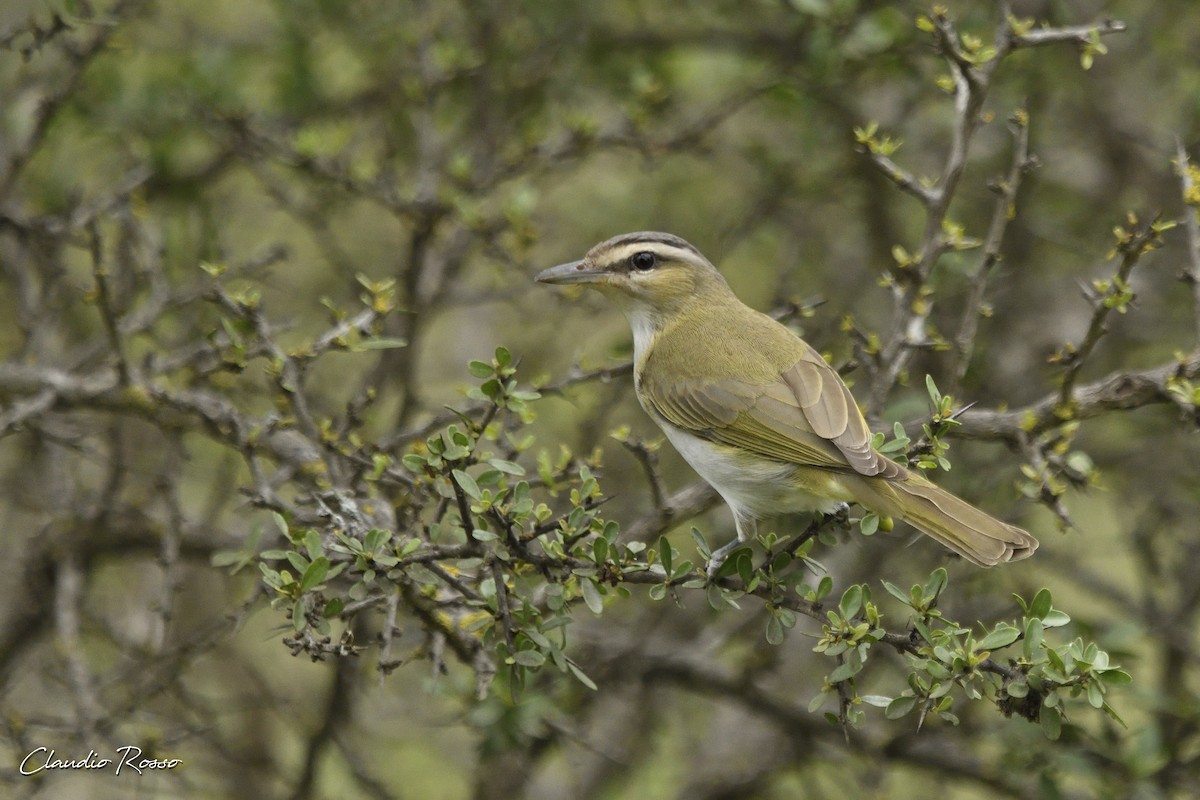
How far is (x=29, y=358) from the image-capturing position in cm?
465

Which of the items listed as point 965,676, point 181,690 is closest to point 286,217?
point 181,690

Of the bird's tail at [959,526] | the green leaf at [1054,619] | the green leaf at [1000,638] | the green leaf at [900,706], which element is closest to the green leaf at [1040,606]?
the green leaf at [1054,619]

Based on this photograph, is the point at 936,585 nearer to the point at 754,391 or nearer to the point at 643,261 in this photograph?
the point at 754,391

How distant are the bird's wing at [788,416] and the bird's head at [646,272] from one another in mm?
496

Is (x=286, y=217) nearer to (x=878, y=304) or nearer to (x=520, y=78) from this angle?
(x=520, y=78)

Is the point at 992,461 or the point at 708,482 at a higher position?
the point at 708,482

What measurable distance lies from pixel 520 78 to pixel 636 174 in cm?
188

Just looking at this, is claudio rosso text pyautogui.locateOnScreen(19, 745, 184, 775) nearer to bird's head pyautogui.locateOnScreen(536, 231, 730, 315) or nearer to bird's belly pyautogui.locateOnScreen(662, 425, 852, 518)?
bird's belly pyautogui.locateOnScreen(662, 425, 852, 518)

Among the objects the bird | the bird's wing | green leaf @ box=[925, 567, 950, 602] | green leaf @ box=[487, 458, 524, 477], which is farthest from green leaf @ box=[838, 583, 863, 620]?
green leaf @ box=[487, 458, 524, 477]

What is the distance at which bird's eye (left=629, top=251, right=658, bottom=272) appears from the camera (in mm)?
4961

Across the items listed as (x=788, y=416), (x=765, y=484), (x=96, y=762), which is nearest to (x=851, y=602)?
(x=765, y=484)

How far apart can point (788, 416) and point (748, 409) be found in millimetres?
192

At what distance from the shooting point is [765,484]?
4.07 m

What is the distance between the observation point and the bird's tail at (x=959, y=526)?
3.55 m
